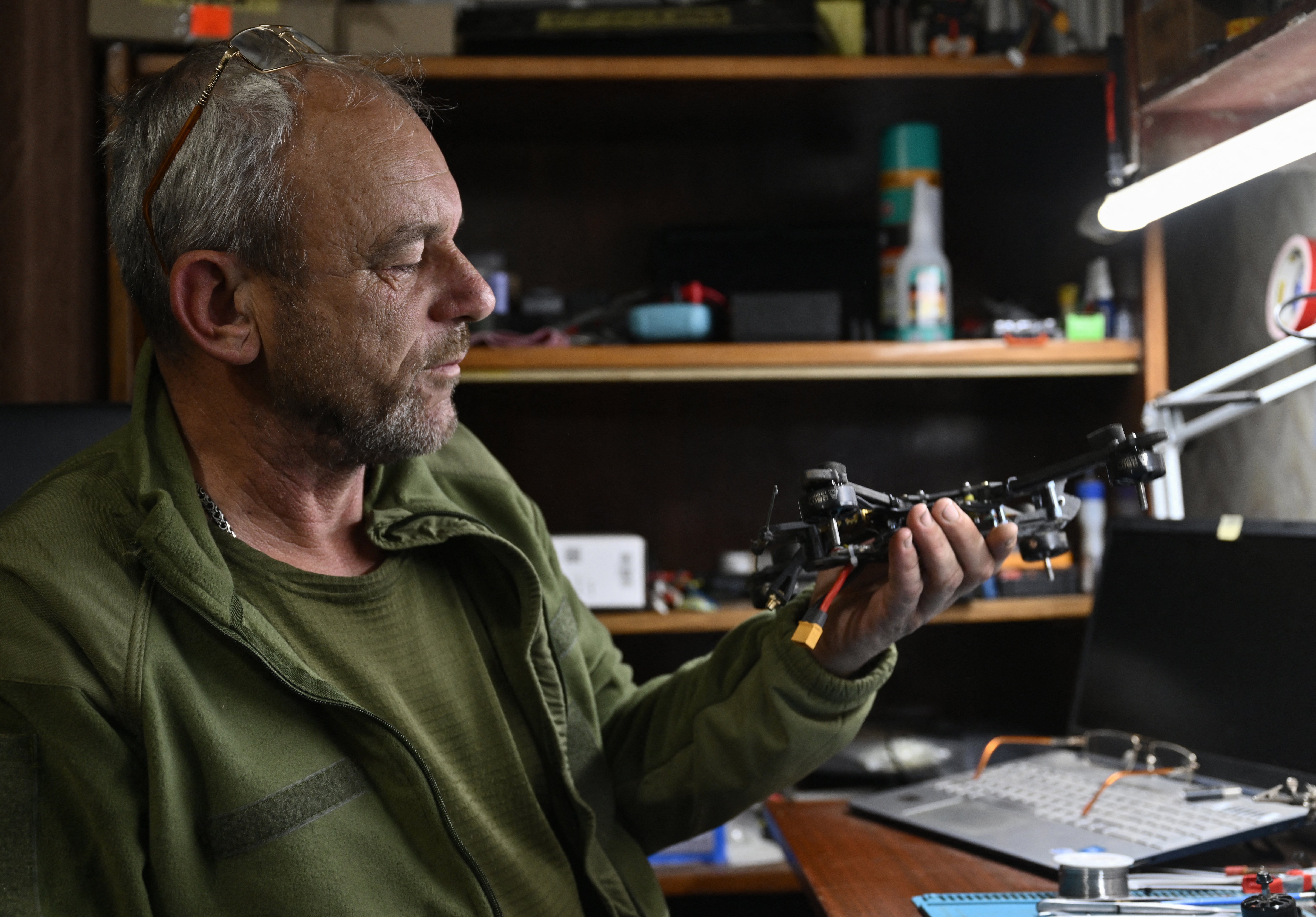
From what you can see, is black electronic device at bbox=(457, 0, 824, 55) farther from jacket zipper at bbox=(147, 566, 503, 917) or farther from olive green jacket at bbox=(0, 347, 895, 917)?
jacket zipper at bbox=(147, 566, 503, 917)

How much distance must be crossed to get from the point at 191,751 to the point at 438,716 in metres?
0.22

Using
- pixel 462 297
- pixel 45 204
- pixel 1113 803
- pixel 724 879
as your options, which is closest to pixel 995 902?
pixel 1113 803

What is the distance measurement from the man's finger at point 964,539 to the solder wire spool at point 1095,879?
28cm

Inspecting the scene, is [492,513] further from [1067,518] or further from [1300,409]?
[1300,409]

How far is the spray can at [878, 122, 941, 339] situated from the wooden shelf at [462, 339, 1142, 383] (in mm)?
119

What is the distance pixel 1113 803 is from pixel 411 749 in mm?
773

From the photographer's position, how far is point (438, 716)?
0.97 metres

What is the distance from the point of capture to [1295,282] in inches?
50.2

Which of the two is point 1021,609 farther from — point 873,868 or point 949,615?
point 873,868

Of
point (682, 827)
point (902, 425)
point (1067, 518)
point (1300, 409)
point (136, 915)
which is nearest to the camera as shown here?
point (136, 915)

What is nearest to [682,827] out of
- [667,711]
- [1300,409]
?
[667,711]

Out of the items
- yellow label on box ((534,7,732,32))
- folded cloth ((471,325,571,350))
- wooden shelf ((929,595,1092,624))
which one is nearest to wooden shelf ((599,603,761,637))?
wooden shelf ((929,595,1092,624))

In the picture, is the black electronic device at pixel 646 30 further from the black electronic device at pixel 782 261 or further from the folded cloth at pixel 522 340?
the folded cloth at pixel 522 340

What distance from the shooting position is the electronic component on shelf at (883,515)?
0.82 m
